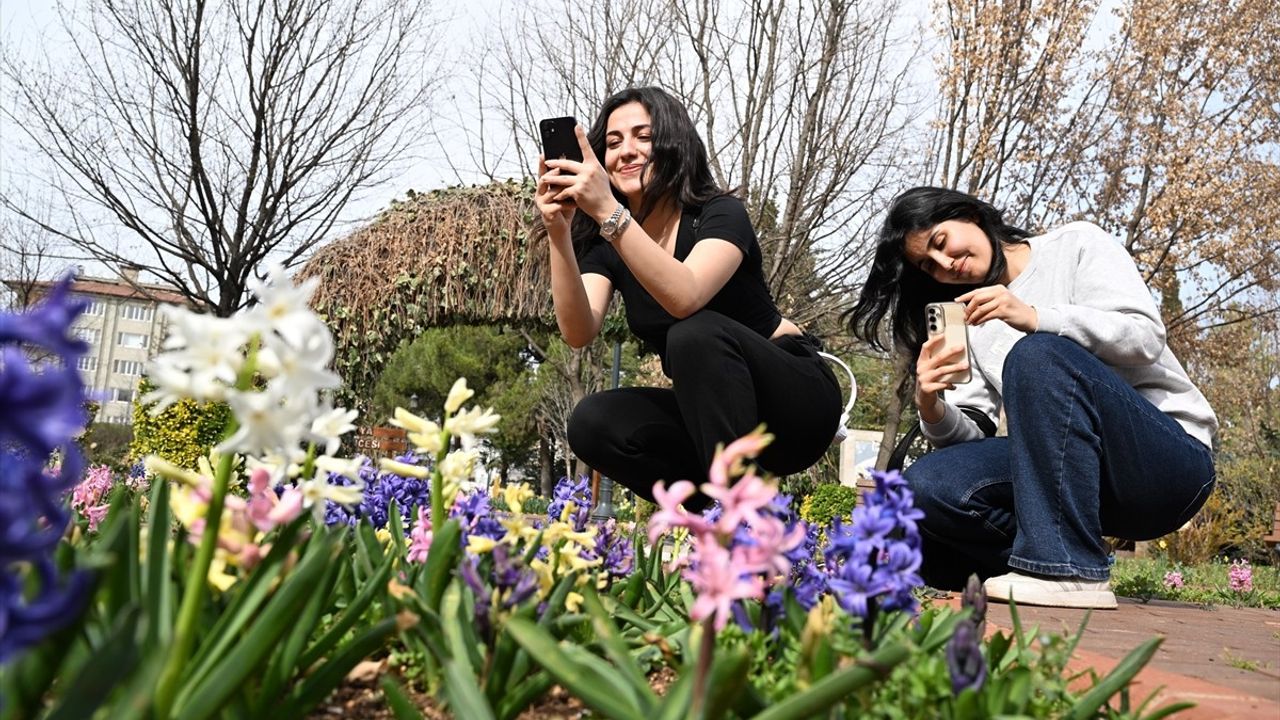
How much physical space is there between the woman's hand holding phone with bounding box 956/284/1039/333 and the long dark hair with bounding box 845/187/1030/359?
19.8 inches

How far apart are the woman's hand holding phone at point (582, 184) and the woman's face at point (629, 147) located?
534mm

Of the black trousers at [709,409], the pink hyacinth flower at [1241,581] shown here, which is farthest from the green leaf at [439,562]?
the pink hyacinth flower at [1241,581]

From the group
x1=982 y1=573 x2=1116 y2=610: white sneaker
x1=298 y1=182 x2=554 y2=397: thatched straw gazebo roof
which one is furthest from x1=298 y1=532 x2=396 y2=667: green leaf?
x1=298 y1=182 x2=554 y2=397: thatched straw gazebo roof

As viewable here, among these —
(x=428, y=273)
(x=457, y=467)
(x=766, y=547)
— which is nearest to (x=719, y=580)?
(x=766, y=547)

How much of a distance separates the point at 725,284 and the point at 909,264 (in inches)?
28.2

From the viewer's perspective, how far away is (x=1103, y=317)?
8.59ft

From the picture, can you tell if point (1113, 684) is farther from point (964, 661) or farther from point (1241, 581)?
point (1241, 581)

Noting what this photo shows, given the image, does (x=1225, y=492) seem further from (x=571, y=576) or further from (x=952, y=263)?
(x=571, y=576)

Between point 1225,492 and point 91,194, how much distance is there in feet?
53.9

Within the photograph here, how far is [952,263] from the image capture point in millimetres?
3043

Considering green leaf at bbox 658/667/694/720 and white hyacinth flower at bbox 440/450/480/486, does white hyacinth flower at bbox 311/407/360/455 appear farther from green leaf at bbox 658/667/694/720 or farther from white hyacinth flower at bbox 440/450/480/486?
green leaf at bbox 658/667/694/720

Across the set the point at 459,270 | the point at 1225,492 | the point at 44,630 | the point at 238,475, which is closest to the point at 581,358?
the point at 459,270

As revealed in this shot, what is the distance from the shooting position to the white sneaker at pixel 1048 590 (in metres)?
2.44

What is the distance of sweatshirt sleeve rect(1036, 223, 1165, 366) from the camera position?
2.62 meters
